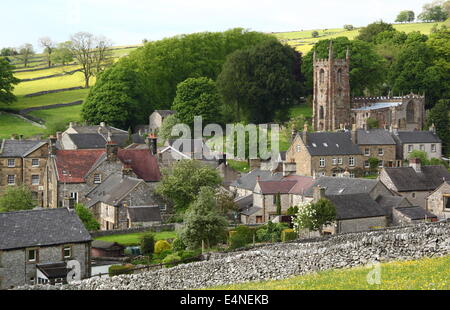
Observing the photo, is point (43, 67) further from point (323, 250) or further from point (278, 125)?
point (323, 250)

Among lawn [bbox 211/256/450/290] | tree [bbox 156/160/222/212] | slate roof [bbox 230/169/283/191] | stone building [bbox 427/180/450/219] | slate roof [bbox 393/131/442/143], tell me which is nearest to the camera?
lawn [bbox 211/256/450/290]

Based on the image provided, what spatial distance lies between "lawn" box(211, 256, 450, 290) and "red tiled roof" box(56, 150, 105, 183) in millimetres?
41095

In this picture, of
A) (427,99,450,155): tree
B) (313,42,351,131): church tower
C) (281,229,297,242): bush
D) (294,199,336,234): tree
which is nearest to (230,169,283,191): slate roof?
(281,229,297,242): bush

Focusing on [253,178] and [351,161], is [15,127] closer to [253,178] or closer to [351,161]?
[253,178]

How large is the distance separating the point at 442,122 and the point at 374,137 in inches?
562

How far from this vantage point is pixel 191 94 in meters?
103

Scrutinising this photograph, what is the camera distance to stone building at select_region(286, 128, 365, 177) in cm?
7494

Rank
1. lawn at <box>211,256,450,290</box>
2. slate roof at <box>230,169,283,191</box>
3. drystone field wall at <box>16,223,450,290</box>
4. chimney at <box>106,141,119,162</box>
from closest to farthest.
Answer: lawn at <box>211,256,450,290</box> → drystone field wall at <box>16,223,450,290</box> → chimney at <box>106,141,119,162</box> → slate roof at <box>230,169,283,191</box>

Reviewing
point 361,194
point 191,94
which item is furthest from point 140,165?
point 191,94

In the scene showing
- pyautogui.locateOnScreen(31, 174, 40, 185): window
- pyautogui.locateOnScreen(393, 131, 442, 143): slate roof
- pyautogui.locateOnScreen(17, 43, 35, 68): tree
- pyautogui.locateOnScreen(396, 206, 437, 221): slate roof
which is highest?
pyautogui.locateOnScreen(17, 43, 35, 68): tree

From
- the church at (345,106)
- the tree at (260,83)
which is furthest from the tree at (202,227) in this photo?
the tree at (260,83)

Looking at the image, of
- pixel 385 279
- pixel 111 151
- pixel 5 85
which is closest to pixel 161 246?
pixel 111 151

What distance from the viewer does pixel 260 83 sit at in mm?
101250

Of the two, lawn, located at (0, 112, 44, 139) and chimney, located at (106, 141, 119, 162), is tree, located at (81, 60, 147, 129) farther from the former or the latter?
chimney, located at (106, 141, 119, 162)
